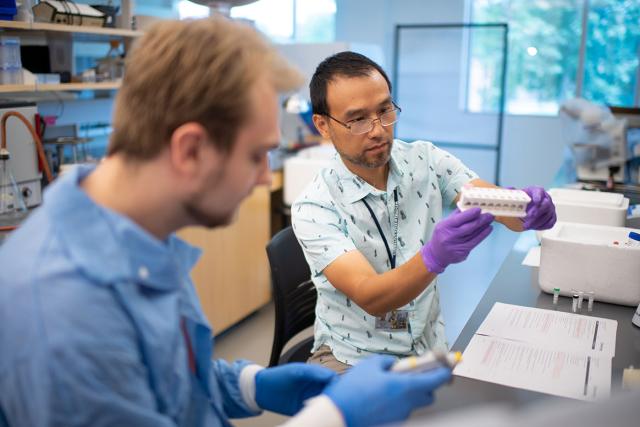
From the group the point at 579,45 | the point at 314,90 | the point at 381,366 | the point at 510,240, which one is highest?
the point at 579,45

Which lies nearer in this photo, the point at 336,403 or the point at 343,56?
the point at 336,403

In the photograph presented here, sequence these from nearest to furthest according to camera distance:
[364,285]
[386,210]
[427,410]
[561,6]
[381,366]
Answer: [381,366] → [427,410] → [364,285] → [386,210] → [561,6]

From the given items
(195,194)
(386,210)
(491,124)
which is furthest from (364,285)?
(491,124)

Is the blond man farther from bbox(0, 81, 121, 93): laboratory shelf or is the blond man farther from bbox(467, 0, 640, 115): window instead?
bbox(467, 0, 640, 115): window

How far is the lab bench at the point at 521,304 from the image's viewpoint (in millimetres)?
1044

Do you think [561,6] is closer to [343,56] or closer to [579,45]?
[579,45]

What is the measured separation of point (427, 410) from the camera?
3.32ft

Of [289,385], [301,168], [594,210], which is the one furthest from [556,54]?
[289,385]

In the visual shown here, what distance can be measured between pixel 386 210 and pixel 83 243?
956 millimetres

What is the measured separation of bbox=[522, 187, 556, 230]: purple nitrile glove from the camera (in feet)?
4.75

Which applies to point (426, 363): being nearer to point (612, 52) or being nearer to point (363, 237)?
point (363, 237)

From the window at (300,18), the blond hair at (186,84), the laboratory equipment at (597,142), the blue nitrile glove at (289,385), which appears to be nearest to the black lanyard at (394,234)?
the blue nitrile glove at (289,385)

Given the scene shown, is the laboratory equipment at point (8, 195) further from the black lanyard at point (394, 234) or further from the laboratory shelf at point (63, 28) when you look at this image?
the black lanyard at point (394, 234)

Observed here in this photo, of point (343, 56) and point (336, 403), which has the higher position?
point (343, 56)
